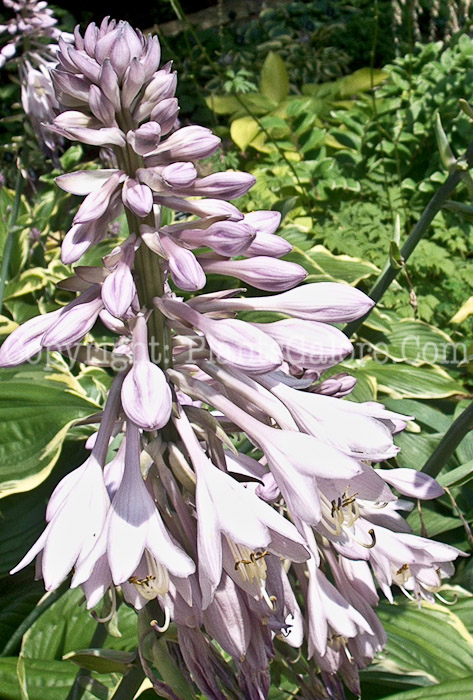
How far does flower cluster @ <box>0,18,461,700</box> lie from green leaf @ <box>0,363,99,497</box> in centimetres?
73

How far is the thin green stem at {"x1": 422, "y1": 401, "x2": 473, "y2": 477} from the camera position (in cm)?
137

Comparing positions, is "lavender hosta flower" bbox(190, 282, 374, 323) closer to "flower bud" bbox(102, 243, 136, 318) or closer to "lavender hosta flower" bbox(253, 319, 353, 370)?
"lavender hosta flower" bbox(253, 319, 353, 370)

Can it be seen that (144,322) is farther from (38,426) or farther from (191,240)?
(38,426)

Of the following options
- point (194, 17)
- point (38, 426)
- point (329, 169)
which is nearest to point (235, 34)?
point (194, 17)

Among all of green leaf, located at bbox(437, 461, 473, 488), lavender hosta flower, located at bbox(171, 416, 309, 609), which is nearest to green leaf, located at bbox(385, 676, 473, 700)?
green leaf, located at bbox(437, 461, 473, 488)

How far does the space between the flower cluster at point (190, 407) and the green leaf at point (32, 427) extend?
731 millimetres

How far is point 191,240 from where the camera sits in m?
0.98

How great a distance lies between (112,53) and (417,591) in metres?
1.08

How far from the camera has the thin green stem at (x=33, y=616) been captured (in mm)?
1684

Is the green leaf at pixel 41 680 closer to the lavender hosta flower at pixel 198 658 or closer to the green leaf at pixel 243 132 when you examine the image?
the lavender hosta flower at pixel 198 658

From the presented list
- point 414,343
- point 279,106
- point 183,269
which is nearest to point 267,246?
point 183,269

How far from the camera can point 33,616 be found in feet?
5.52

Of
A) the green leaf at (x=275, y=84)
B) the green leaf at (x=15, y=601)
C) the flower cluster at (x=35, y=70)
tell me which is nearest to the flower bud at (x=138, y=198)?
the green leaf at (x=15, y=601)

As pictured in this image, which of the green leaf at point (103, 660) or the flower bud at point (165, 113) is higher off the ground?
the flower bud at point (165, 113)
